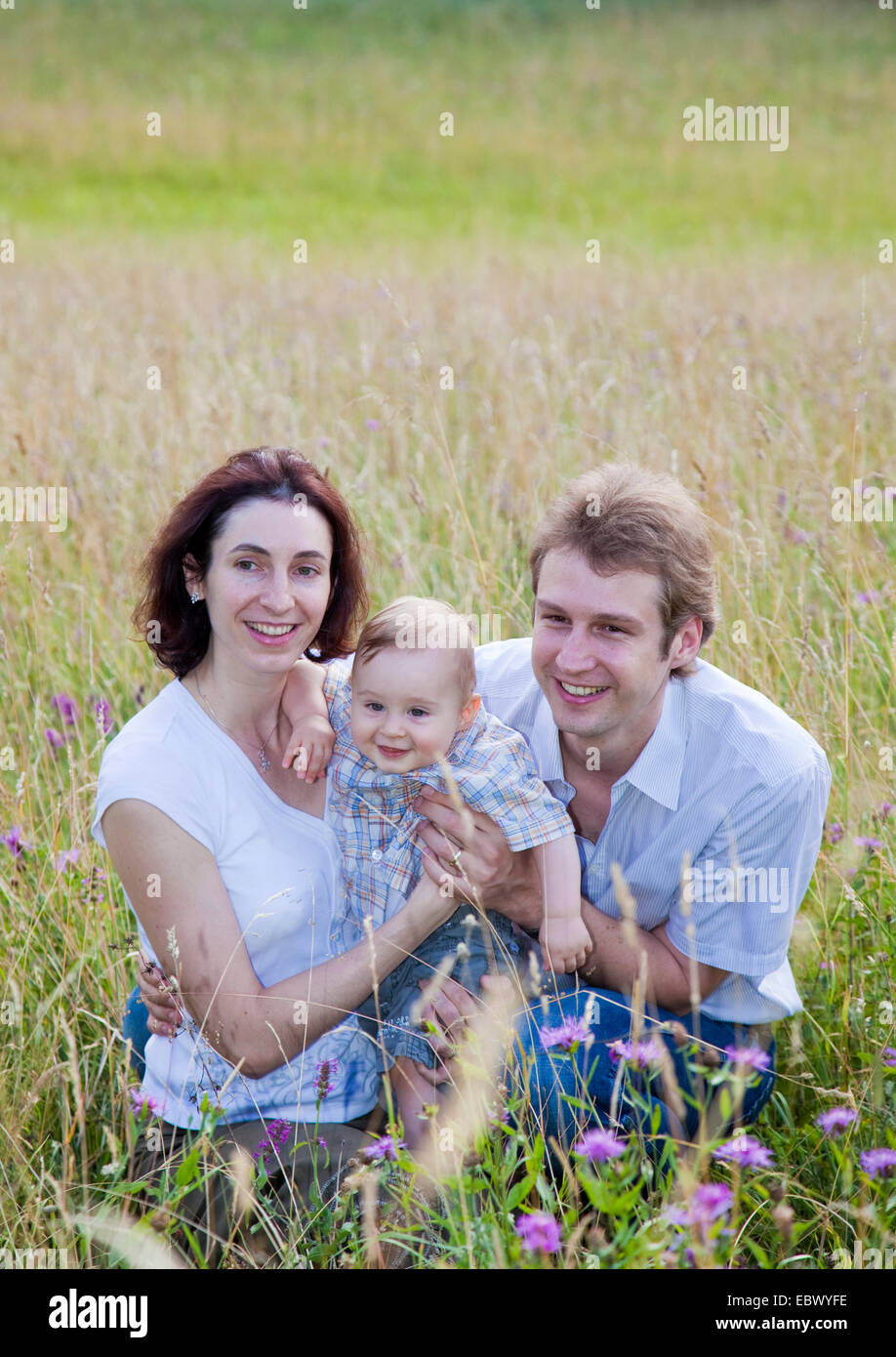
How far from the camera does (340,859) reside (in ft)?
8.84

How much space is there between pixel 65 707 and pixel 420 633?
1.44m

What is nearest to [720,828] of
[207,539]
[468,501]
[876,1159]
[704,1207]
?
[876,1159]

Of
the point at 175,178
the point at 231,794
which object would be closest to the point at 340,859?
the point at 231,794

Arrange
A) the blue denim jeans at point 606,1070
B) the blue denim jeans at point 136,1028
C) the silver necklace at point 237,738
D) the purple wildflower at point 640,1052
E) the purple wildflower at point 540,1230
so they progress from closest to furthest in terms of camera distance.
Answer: the purple wildflower at point 540,1230
the purple wildflower at point 640,1052
the blue denim jeans at point 606,1070
the silver necklace at point 237,738
the blue denim jeans at point 136,1028

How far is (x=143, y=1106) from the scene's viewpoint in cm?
220

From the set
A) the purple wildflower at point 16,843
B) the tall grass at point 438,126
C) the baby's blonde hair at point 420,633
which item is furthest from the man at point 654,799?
the tall grass at point 438,126

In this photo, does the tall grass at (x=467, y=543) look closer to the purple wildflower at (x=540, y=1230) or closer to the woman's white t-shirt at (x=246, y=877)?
the purple wildflower at (x=540, y=1230)

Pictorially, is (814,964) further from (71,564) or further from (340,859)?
(71,564)

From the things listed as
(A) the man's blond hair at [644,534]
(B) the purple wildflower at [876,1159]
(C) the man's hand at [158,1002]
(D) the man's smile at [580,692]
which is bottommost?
(B) the purple wildflower at [876,1159]

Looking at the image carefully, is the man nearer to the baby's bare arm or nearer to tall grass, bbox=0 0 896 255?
the baby's bare arm

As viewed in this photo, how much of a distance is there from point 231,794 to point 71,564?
2202 millimetres

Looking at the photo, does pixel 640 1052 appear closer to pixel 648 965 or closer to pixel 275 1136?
pixel 648 965

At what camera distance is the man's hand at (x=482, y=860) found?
2.57 meters

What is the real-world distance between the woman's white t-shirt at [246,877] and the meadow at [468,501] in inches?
6.5
